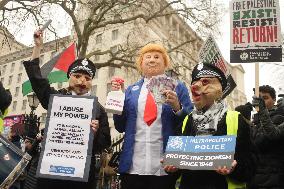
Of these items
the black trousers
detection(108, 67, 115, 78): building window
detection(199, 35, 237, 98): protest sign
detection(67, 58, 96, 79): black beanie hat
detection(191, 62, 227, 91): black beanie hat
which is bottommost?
the black trousers

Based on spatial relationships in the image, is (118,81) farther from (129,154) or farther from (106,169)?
(106,169)

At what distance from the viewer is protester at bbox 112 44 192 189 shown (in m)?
3.06

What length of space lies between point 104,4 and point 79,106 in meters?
13.7

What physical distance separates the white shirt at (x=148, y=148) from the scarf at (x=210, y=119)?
48 cm

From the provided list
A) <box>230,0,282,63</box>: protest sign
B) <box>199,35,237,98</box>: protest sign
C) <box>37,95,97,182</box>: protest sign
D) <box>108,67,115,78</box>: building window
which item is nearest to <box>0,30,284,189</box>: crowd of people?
<box>37,95,97,182</box>: protest sign

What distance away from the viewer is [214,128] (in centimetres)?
268

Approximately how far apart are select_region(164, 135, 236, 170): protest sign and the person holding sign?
0.17 feet

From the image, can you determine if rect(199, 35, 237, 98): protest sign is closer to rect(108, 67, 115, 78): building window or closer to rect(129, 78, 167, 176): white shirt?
rect(129, 78, 167, 176): white shirt

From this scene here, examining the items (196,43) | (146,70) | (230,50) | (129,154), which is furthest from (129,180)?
(196,43)

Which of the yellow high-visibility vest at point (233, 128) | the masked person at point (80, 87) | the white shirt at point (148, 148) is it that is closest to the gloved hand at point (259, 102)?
the white shirt at point (148, 148)

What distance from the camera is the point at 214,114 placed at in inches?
108

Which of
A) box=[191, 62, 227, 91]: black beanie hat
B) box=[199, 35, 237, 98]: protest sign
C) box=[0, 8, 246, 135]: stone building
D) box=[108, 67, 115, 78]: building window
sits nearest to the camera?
box=[191, 62, 227, 91]: black beanie hat

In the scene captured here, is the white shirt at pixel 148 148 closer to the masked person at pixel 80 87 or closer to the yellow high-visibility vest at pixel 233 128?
the masked person at pixel 80 87

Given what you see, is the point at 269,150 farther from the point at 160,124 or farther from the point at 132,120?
the point at 132,120
